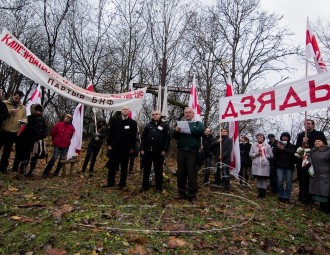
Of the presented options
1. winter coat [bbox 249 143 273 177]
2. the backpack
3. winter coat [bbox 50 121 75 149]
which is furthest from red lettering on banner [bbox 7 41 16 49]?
winter coat [bbox 249 143 273 177]

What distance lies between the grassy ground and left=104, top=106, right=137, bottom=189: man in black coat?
52 cm

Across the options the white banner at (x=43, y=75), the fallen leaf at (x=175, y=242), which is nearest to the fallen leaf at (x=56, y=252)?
the fallen leaf at (x=175, y=242)

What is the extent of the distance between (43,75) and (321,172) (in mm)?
7228

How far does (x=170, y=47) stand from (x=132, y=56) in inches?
101

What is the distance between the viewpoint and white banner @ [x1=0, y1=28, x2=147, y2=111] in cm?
720

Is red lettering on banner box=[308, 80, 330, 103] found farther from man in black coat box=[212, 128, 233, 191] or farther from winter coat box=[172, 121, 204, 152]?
man in black coat box=[212, 128, 233, 191]

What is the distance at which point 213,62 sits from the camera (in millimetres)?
23672

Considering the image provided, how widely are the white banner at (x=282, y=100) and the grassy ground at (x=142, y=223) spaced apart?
242cm

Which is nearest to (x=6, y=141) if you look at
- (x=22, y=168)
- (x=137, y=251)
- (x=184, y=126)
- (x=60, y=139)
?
(x=22, y=168)

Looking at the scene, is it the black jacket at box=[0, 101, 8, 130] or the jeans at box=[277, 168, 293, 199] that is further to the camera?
the jeans at box=[277, 168, 293, 199]

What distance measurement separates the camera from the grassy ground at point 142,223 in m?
4.08

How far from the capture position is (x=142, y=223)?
503 cm

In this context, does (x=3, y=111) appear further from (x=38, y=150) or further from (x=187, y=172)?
(x=187, y=172)

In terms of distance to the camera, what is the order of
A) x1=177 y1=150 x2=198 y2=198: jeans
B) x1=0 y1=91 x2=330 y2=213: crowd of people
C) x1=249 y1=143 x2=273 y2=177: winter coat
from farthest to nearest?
x1=249 y1=143 x2=273 y2=177: winter coat
x1=0 y1=91 x2=330 y2=213: crowd of people
x1=177 y1=150 x2=198 y2=198: jeans
